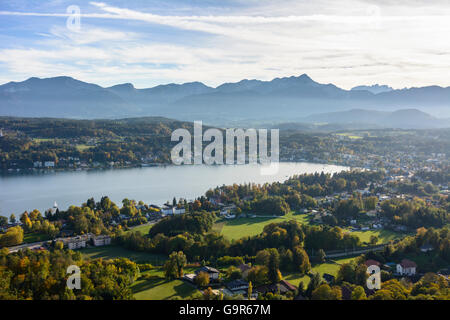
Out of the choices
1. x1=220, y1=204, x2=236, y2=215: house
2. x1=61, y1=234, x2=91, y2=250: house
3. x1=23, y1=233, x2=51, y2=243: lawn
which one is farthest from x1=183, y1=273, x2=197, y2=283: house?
x1=220, y1=204, x2=236, y2=215: house

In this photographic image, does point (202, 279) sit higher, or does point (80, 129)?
point (80, 129)

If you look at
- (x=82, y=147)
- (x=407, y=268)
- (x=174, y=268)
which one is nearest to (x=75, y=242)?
(x=174, y=268)

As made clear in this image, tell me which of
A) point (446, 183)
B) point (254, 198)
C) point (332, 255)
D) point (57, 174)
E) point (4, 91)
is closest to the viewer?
point (332, 255)

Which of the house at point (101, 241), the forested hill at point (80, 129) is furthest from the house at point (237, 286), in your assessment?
the forested hill at point (80, 129)

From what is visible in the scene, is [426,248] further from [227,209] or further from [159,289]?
[227,209]

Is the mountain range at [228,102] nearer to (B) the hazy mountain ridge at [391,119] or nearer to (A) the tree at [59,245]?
(B) the hazy mountain ridge at [391,119]
